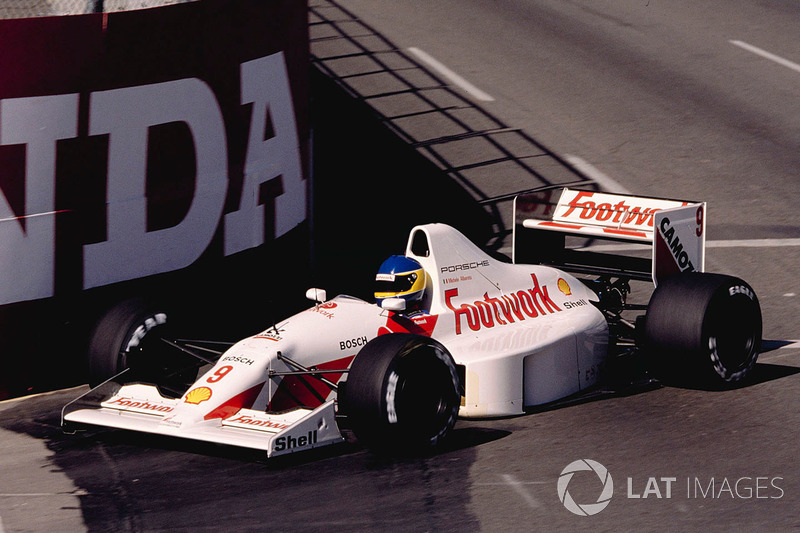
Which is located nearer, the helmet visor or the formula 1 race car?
the formula 1 race car

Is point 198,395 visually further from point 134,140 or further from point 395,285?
point 134,140

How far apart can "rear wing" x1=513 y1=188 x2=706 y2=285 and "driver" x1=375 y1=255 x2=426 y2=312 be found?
6.45ft

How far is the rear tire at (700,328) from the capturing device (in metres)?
9.59

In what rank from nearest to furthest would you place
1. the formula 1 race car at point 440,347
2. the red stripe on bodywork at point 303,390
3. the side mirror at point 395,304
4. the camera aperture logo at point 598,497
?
the camera aperture logo at point 598,497
the formula 1 race car at point 440,347
the red stripe on bodywork at point 303,390
the side mirror at point 395,304

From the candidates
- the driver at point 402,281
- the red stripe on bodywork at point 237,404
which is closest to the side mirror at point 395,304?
the driver at point 402,281

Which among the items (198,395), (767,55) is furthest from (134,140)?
(767,55)

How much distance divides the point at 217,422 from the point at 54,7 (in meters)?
4.42

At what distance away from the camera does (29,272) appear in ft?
34.4

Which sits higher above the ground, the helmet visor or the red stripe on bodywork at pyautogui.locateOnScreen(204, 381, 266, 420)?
the helmet visor

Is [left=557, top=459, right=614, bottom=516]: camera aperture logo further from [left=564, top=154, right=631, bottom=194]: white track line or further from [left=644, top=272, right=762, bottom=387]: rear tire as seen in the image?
[left=564, top=154, right=631, bottom=194]: white track line

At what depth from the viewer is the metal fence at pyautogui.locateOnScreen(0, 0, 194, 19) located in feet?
35.1

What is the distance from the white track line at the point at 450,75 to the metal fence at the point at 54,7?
33.2ft

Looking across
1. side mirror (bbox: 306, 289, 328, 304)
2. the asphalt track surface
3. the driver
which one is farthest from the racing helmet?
the asphalt track surface

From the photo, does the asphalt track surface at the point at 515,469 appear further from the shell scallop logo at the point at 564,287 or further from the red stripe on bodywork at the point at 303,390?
the shell scallop logo at the point at 564,287
